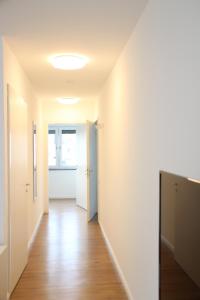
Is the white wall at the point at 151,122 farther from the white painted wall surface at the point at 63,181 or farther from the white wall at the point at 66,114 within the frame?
the white painted wall surface at the point at 63,181

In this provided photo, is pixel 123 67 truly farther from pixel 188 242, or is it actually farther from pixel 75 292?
pixel 188 242

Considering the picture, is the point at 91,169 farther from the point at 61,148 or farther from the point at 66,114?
the point at 61,148

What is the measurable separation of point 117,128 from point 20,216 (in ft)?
5.15

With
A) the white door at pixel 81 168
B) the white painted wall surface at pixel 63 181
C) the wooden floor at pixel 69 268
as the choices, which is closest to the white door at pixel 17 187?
the wooden floor at pixel 69 268

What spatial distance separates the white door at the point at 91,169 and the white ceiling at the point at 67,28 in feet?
9.40

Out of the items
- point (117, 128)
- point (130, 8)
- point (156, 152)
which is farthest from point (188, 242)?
→ point (117, 128)

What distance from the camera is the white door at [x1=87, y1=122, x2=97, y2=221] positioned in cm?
738

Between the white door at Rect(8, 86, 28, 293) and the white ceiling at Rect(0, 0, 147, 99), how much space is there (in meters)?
0.55

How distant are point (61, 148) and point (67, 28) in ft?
24.7

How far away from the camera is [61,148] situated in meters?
10.5

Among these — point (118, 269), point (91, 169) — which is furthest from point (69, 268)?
point (91, 169)

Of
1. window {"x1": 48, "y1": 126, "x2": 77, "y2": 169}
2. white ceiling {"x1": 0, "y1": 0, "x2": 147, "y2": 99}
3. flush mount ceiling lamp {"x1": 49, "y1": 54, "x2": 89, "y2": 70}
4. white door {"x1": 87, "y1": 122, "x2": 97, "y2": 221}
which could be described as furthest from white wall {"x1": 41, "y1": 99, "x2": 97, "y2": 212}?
flush mount ceiling lamp {"x1": 49, "y1": 54, "x2": 89, "y2": 70}

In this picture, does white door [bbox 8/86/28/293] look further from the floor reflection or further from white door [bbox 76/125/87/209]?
white door [bbox 76/125/87/209]

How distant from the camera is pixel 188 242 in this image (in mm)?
1320
